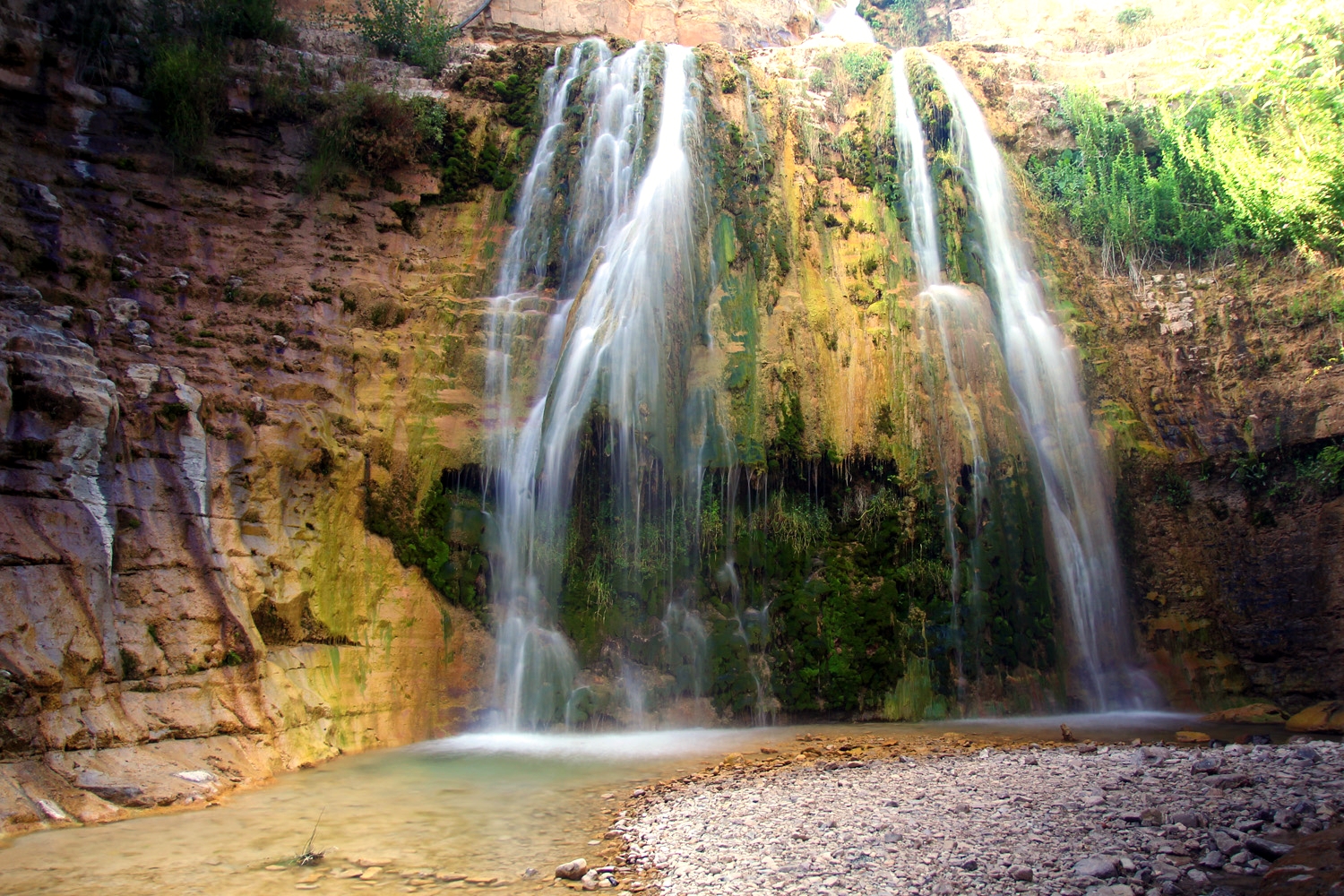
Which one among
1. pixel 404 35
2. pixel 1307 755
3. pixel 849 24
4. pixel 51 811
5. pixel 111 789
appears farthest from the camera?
pixel 849 24

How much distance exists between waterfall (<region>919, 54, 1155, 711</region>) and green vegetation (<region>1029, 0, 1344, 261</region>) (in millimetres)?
1821

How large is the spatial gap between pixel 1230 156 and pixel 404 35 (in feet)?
46.1

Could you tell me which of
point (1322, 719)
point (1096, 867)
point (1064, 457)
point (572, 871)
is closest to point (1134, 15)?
point (1064, 457)

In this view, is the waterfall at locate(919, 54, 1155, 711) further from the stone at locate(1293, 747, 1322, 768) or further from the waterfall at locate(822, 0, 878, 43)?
the waterfall at locate(822, 0, 878, 43)

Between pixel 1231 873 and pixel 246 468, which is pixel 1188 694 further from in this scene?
pixel 246 468

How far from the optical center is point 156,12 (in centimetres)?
1241

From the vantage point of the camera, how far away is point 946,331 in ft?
38.9

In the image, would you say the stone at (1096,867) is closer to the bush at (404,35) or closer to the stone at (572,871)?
the stone at (572,871)

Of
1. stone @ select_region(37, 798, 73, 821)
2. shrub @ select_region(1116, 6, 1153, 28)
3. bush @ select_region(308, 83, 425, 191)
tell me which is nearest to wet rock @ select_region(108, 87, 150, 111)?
bush @ select_region(308, 83, 425, 191)

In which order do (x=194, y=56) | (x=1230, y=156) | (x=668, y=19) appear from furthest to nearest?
(x=668, y=19), (x=1230, y=156), (x=194, y=56)

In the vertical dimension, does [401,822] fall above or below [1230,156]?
below

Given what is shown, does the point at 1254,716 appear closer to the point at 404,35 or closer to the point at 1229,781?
the point at 1229,781

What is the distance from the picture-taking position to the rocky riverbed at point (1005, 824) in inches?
160

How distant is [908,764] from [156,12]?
1458cm
